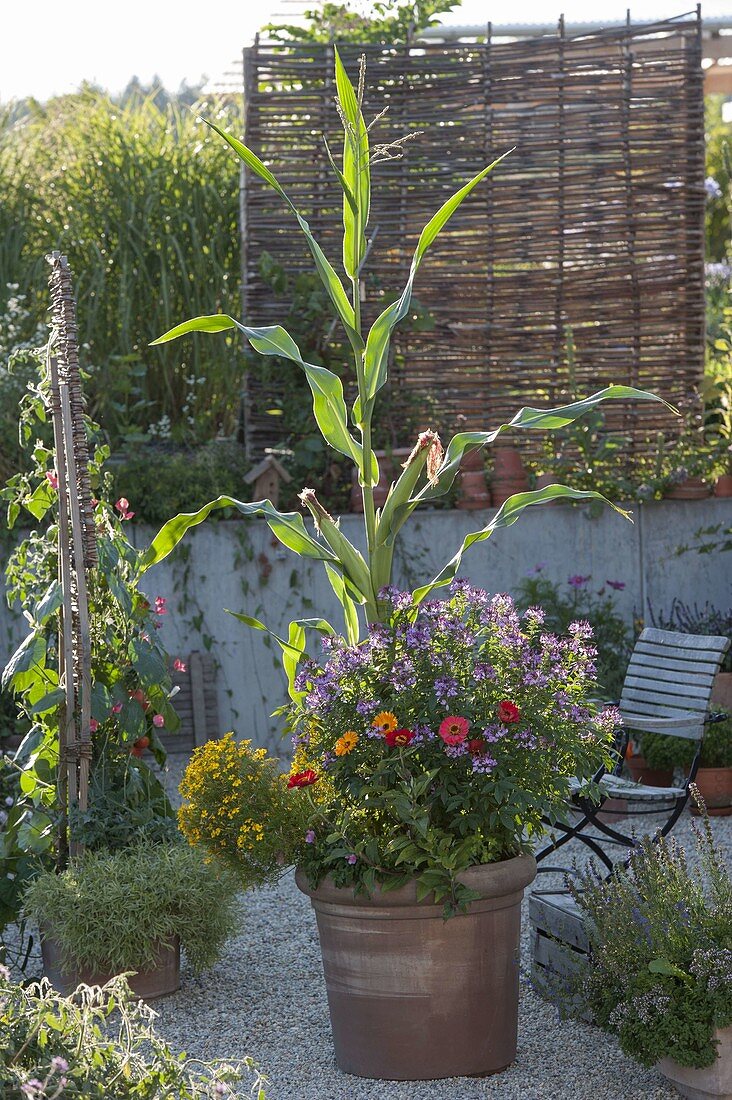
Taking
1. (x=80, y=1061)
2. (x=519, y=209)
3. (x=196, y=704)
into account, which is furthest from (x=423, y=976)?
(x=519, y=209)

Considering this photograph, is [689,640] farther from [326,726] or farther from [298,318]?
[298,318]

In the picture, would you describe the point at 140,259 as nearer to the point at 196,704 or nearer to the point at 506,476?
the point at 506,476

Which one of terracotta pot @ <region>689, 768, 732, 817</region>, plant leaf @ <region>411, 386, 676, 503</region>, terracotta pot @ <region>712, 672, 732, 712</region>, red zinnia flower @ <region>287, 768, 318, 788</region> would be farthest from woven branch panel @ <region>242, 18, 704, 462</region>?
red zinnia flower @ <region>287, 768, 318, 788</region>

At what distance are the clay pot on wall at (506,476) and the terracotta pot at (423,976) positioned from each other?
3242 mm

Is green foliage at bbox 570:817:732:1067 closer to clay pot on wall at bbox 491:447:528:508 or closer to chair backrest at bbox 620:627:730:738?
chair backrest at bbox 620:627:730:738

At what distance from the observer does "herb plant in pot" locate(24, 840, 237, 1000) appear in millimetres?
3092

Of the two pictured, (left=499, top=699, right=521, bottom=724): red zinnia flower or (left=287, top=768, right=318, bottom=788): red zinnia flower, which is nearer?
(left=499, top=699, right=521, bottom=724): red zinnia flower

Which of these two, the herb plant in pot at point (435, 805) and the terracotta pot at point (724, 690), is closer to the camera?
the herb plant in pot at point (435, 805)

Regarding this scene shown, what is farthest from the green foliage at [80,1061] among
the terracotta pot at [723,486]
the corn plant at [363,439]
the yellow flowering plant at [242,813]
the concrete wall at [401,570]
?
the terracotta pot at [723,486]

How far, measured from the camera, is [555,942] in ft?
10.3

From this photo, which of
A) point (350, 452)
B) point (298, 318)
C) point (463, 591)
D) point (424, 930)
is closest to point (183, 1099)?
point (424, 930)

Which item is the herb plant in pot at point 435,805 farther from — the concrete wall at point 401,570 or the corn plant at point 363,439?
the concrete wall at point 401,570

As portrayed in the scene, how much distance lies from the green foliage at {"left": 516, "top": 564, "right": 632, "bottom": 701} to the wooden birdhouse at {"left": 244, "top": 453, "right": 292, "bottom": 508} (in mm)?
1179

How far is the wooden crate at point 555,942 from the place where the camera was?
10.0 ft
